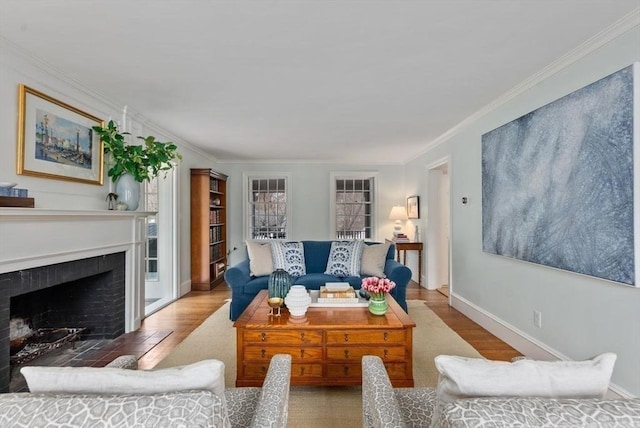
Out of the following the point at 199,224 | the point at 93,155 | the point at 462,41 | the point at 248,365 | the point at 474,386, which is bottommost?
the point at 248,365

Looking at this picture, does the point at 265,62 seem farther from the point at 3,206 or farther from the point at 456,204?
the point at 456,204

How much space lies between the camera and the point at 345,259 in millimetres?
4078

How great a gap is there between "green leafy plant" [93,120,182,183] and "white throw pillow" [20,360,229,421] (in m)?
2.71

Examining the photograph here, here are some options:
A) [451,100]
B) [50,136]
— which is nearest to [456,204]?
[451,100]

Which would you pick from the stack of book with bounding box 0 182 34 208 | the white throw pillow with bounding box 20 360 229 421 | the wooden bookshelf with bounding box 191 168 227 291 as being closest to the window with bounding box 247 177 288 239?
the wooden bookshelf with bounding box 191 168 227 291

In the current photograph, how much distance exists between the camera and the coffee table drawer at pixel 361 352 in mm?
2162

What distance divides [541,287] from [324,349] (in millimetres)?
1863

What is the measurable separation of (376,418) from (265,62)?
229 centimetres

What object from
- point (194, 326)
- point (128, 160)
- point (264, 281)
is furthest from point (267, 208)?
point (128, 160)

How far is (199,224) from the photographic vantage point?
522 cm

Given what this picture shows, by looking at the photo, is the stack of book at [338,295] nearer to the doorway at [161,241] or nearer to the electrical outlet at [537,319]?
the electrical outlet at [537,319]

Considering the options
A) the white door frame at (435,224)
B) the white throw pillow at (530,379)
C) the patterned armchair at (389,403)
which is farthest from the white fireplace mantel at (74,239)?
the white door frame at (435,224)

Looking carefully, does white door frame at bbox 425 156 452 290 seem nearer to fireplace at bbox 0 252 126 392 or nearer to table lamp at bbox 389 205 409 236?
table lamp at bbox 389 205 409 236

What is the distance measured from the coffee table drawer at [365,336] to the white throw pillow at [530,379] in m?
1.28
